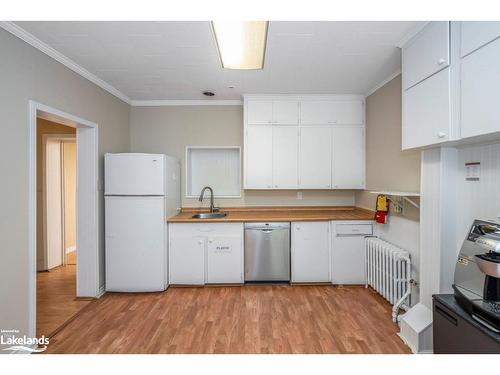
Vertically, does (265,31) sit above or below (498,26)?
above

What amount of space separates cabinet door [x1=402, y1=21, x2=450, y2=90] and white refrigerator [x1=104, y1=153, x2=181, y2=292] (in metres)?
2.59

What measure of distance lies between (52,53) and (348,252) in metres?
3.72

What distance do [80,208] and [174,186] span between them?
1107mm

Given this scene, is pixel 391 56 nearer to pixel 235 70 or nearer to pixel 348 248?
pixel 235 70

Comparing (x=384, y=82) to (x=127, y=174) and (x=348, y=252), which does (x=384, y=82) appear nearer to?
(x=348, y=252)

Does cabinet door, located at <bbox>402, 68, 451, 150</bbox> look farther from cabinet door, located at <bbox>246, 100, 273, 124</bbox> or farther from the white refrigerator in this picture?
the white refrigerator

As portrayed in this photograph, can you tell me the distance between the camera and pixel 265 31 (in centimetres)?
185

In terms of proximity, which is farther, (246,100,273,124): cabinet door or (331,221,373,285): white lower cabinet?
(246,100,273,124): cabinet door

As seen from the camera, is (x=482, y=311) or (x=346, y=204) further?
(x=346, y=204)

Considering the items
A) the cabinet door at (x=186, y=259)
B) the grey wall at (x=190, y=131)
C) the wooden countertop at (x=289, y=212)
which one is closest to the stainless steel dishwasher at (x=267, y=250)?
the wooden countertop at (x=289, y=212)

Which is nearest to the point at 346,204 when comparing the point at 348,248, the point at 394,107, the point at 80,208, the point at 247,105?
the point at 348,248

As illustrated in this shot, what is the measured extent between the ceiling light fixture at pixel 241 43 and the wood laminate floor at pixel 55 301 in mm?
2915

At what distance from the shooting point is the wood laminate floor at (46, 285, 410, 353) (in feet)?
6.56

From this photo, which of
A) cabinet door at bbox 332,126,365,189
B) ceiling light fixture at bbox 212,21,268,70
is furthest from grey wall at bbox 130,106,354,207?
ceiling light fixture at bbox 212,21,268,70
